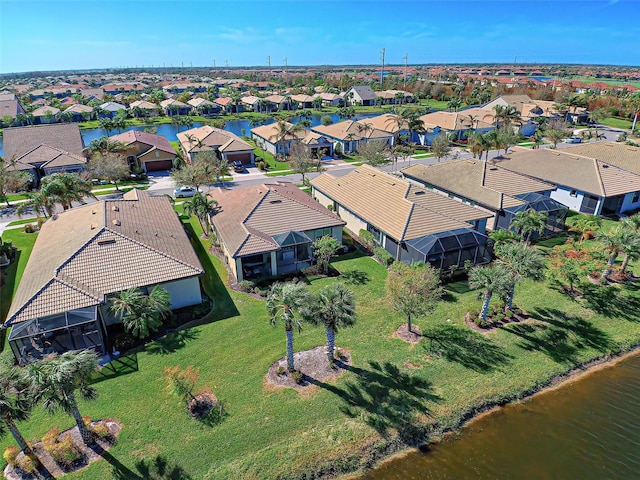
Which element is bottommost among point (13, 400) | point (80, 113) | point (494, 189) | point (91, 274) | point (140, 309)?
point (140, 309)

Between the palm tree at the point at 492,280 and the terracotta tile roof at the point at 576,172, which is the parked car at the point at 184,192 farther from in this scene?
the terracotta tile roof at the point at 576,172

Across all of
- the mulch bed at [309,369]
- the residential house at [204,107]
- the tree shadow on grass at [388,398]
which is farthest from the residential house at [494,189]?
the residential house at [204,107]

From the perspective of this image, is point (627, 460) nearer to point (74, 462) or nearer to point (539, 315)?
point (539, 315)

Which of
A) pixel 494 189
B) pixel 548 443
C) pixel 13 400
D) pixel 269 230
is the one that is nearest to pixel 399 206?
pixel 269 230

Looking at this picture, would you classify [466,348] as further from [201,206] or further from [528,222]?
[201,206]

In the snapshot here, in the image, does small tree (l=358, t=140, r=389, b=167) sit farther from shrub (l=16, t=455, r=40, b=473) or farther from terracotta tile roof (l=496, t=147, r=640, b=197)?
shrub (l=16, t=455, r=40, b=473)
